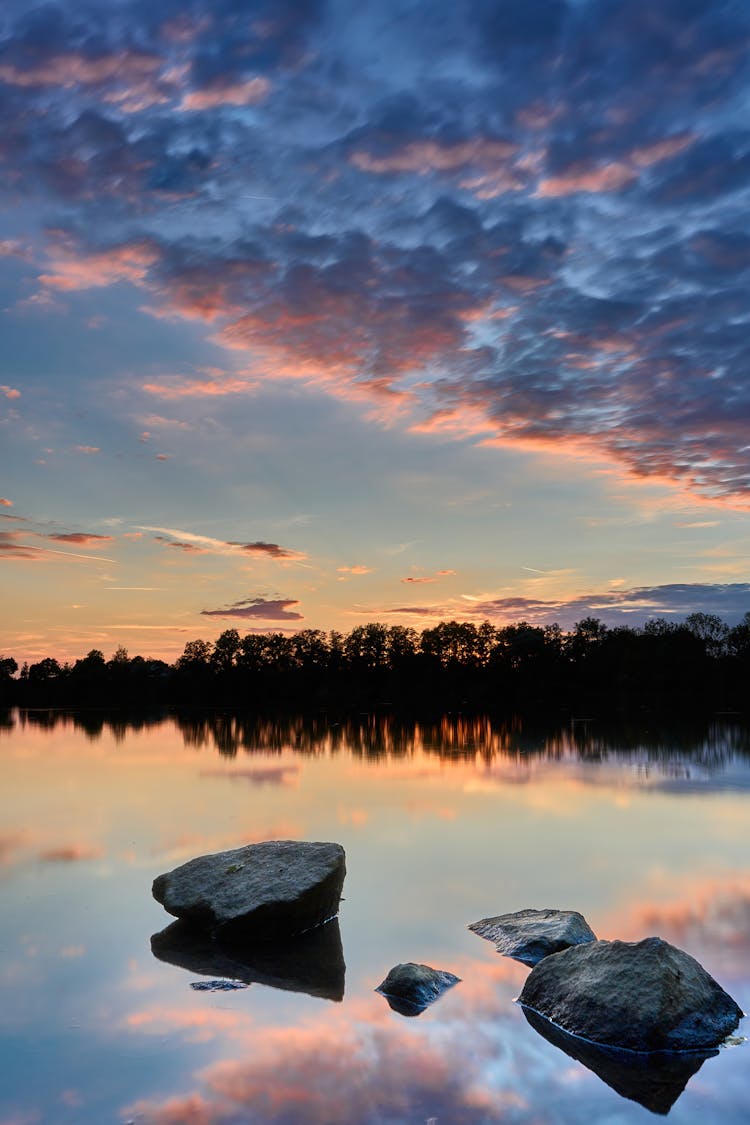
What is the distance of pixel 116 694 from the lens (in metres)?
140

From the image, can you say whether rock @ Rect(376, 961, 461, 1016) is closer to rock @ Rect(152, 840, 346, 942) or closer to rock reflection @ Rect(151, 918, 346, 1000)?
rock reflection @ Rect(151, 918, 346, 1000)

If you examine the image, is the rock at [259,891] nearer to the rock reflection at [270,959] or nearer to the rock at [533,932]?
the rock reflection at [270,959]

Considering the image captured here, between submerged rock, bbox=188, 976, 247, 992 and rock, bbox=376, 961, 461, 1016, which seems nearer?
rock, bbox=376, 961, 461, 1016

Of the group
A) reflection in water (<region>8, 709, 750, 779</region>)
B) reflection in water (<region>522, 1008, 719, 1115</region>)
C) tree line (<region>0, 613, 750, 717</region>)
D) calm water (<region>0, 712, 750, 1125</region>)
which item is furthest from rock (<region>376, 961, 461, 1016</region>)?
tree line (<region>0, 613, 750, 717</region>)

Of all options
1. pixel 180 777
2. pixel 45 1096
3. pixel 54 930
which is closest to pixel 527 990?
pixel 45 1096

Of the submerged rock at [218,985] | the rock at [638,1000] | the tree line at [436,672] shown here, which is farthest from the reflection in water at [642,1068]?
the tree line at [436,672]

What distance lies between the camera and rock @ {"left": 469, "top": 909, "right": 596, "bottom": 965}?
1065 cm

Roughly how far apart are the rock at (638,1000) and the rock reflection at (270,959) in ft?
8.35

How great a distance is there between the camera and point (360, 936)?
11.7 m

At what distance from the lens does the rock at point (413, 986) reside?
904 centimetres

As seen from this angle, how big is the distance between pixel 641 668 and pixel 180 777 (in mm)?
98370

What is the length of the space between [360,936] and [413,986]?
2.62m

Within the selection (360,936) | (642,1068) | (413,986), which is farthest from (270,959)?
(642,1068)

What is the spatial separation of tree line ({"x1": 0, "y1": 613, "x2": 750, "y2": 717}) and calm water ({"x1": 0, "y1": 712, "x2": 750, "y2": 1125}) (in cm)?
8136
